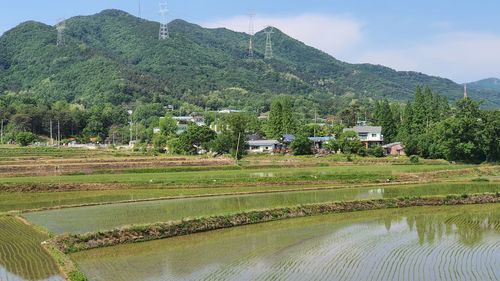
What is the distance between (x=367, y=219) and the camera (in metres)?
25.0

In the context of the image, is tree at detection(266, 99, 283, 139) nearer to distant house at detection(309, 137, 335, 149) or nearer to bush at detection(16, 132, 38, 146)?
distant house at detection(309, 137, 335, 149)

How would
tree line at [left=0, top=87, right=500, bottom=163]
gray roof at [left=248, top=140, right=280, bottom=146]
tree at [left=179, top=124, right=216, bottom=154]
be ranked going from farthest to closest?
gray roof at [left=248, top=140, right=280, bottom=146] → tree at [left=179, top=124, right=216, bottom=154] → tree line at [left=0, top=87, right=500, bottom=163]

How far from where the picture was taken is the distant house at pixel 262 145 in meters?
74.8

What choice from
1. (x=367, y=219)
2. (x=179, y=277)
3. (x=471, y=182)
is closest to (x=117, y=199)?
(x=367, y=219)

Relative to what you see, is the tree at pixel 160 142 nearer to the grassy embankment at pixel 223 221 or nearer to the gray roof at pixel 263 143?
the gray roof at pixel 263 143

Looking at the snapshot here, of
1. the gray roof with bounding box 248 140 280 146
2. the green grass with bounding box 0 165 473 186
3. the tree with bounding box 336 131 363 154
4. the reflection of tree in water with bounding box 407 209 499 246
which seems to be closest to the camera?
the reflection of tree in water with bounding box 407 209 499 246

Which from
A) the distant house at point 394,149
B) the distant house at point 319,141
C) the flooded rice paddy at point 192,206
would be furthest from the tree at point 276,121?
the flooded rice paddy at point 192,206

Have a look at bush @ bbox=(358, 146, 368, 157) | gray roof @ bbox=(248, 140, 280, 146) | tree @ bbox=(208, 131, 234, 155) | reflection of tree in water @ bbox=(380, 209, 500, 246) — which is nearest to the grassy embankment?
reflection of tree in water @ bbox=(380, 209, 500, 246)

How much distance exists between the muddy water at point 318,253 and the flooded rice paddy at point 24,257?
3.52 feet

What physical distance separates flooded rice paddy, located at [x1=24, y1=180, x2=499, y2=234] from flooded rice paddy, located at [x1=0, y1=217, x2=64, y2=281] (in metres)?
1.14

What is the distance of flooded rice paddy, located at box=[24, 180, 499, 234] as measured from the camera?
22.3m

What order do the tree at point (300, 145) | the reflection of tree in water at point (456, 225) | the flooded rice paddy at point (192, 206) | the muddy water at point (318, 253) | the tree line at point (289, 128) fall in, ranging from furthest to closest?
the tree at point (300, 145) → the tree line at point (289, 128) → the flooded rice paddy at point (192, 206) → the reflection of tree in water at point (456, 225) → the muddy water at point (318, 253)

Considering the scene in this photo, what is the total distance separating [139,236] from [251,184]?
59.1 feet

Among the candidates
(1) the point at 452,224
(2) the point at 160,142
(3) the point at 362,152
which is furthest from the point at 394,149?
(1) the point at 452,224
